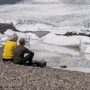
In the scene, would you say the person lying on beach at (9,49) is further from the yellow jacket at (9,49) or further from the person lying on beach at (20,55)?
the person lying on beach at (20,55)

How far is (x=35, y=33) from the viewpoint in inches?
695

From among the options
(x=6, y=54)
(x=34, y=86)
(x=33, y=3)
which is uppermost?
(x=34, y=86)

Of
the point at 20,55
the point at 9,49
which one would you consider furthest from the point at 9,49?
the point at 20,55

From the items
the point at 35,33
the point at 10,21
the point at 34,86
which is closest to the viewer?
the point at 34,86

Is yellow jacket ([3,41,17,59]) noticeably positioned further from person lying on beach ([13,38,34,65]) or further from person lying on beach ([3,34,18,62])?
person lying on beach ([13,38,34,65])

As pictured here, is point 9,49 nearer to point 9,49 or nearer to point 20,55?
point 9,49

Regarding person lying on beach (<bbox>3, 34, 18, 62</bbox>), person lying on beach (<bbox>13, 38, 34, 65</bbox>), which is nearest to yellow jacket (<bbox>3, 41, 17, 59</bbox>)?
person lying on beach (<bbox>3, 34, 18, 62</bbox>)

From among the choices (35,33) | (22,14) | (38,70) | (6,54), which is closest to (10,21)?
(22,14)

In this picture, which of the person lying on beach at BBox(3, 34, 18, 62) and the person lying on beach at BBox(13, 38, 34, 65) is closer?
the person lying on beach at BBox(13, 38, 34, 65)

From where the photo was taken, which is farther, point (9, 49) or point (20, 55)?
point (9, 49)

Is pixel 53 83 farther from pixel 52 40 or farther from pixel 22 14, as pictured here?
pixel 22 14

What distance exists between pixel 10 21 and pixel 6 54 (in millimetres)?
9788

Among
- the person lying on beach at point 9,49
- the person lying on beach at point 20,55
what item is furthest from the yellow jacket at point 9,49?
the person lying on beach at point 20,55

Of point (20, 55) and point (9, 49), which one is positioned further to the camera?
point (9, 49)
